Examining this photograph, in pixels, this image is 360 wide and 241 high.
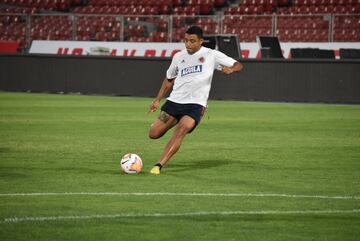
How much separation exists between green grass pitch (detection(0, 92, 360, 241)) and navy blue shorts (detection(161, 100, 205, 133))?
78 centimetres

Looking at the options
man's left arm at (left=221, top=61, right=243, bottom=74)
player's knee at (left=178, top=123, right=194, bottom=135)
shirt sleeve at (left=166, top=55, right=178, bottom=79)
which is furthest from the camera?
shirt sleeve at (left=166, top=55, right=178, bottom=79)

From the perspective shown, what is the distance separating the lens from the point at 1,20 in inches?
1458

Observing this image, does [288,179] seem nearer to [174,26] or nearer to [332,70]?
[332,70]

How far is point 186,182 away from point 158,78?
2244 cm

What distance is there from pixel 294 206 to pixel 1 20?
28839 mm

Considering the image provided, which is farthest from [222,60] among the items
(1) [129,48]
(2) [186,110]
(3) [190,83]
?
(1) [129,48]

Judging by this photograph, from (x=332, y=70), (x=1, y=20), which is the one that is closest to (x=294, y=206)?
(x=332, y=70)

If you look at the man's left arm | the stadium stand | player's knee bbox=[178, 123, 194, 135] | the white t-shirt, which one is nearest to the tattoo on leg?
the white t-shirt

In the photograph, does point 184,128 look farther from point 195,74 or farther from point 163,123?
point 195,74

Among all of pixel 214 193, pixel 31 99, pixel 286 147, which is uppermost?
pixel 214 193

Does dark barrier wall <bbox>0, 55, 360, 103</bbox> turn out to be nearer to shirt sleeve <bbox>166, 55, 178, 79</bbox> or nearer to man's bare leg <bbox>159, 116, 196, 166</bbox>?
shirt sleeve <bbox>166, 55, 178, 79</bbox>

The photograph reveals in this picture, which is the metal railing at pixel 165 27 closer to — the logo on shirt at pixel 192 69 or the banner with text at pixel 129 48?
the banner with text at pixel 129 48

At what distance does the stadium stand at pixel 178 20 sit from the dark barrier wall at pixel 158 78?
5.63ft

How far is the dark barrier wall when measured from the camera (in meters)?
30.8
